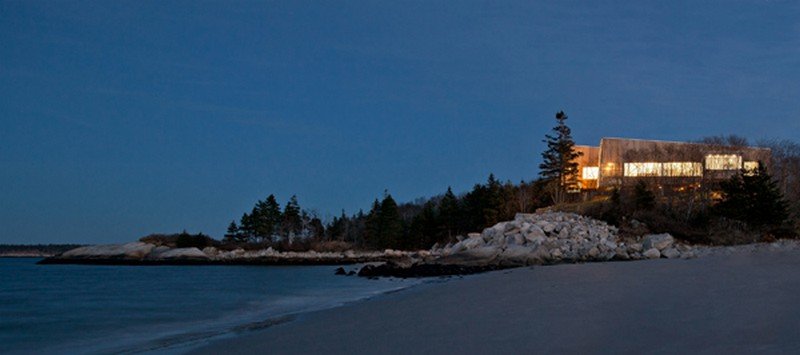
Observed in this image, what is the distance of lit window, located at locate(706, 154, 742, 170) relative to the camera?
4216 centimetres

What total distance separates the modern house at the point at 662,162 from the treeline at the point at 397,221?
520 centimetres

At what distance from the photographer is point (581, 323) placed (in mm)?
6219

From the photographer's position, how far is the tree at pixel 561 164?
50531 millimetres

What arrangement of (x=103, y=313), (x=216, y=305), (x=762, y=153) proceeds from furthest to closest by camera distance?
(x=762, y=153) → (x=216, y=305) → (x=103, y=313)

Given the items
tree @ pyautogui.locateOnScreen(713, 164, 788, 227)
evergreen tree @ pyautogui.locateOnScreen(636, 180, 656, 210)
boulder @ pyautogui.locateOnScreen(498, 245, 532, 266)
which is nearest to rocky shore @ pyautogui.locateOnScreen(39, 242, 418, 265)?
evergreen tree @ pyautogui.locateOnScreen(636, 180, 656, 210)

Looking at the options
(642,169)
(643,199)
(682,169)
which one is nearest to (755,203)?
(643,199)

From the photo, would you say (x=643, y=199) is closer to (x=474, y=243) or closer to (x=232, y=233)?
(x=474, y=243)

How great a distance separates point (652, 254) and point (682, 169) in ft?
70.1

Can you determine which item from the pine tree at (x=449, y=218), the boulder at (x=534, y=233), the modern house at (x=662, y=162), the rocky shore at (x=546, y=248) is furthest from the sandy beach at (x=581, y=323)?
the pine tree at (x=449, y=218)

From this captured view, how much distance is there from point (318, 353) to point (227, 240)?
73.5 m

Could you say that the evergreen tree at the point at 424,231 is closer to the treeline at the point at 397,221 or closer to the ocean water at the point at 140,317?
the treeline at the point at 397,221

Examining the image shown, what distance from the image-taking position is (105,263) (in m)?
66.1

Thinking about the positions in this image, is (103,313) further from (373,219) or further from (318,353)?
(373,219)

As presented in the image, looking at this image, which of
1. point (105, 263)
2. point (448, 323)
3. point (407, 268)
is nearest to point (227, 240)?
point (105, 263)
